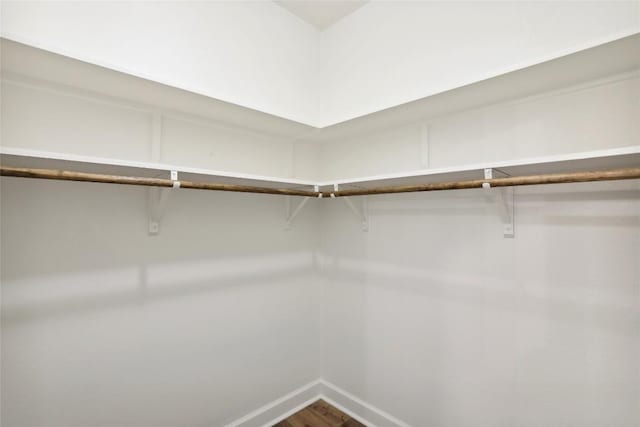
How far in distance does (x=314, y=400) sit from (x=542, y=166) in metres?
2.03

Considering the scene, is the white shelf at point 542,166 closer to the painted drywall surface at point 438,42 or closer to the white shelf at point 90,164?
the painted drywall surface at point 438,42

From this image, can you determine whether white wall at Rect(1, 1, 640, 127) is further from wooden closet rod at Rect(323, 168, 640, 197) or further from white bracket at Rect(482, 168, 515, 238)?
white bracket at Rect(482, 168, 515, 238)

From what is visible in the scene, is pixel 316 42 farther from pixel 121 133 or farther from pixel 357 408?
pixel 357 408

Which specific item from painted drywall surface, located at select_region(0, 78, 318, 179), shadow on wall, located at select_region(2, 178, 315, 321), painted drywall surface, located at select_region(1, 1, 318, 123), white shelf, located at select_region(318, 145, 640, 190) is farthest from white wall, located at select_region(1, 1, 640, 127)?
shadow on wall, located at select_region(2, 178, 315, 321)

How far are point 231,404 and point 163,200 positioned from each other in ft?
4.15

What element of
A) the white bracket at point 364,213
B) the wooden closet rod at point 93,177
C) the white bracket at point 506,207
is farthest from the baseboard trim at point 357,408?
the wooden closet rod at point 93,177

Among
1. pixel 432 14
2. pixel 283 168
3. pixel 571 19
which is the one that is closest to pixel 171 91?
pixel 283 168

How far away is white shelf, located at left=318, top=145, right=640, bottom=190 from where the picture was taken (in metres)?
0.99

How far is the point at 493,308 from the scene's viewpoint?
147cm

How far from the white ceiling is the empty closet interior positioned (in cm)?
2

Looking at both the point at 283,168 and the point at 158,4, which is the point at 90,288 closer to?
the point at 283,168

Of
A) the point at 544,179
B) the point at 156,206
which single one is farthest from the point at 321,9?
the point at 544,179

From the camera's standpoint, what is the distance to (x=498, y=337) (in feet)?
4.79

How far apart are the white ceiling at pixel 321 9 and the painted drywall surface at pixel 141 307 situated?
128cm
